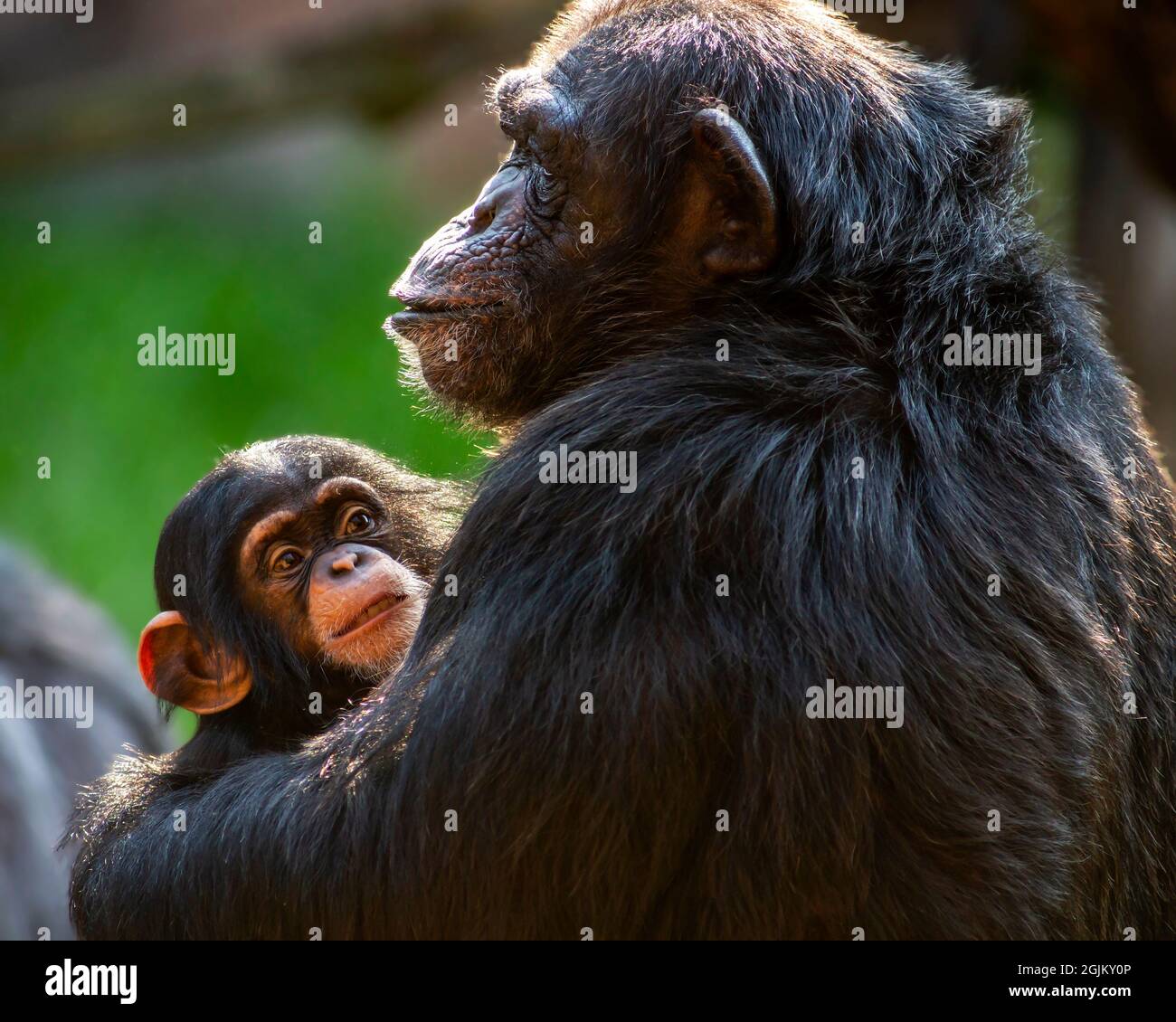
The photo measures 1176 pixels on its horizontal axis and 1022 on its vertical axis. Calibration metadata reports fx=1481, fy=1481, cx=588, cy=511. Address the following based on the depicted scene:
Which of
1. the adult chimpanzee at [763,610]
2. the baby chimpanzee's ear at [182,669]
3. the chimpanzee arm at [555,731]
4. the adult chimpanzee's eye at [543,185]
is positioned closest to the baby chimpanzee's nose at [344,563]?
the baby chimpanzee's ear at [182,669]

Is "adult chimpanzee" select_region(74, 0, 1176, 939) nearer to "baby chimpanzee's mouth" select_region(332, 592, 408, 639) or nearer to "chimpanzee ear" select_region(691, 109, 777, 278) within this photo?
"chimpanzee ear" select_region(691, 109, 777, 278)

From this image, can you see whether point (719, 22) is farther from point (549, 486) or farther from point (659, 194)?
point (549, 486)

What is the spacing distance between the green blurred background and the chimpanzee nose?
3.81 ft

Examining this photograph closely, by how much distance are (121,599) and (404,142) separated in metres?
7.70

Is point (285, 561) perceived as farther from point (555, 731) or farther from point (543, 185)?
point (555, 731)

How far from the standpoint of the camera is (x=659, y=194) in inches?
180

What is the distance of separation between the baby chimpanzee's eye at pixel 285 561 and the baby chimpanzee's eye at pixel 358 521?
0.66 feet

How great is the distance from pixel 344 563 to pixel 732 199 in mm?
1859

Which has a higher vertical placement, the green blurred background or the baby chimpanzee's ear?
the green blurred background

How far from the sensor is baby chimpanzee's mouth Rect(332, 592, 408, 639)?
512 centimetres

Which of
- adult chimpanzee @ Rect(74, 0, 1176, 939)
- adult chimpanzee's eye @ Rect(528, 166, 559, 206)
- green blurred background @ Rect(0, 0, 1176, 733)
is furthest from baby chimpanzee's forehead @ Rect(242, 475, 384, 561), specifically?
adult chimpanzee's eye @ Rect(528, 166, 559, 206)

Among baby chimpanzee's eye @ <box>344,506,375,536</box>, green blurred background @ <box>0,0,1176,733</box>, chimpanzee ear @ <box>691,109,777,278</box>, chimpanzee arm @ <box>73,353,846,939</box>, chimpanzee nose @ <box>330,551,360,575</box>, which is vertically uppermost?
green blurred background @ <box>0,0,1176,733</box>

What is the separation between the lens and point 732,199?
177 inches

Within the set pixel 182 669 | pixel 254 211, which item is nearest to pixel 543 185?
pixel 182 669
